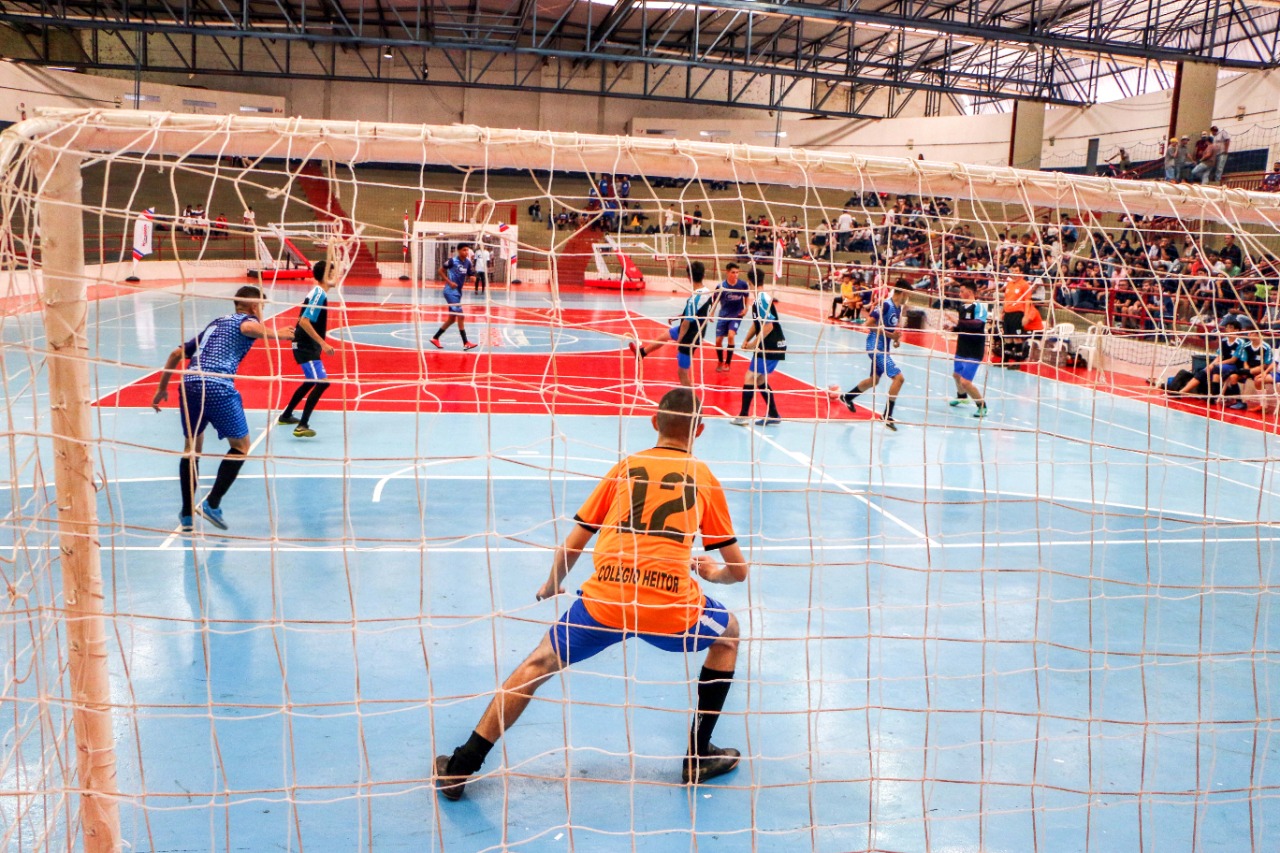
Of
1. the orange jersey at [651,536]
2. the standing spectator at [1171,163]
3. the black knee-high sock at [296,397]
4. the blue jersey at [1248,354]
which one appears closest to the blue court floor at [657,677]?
the orange jersey at [651,536]

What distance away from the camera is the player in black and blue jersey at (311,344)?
8.03m

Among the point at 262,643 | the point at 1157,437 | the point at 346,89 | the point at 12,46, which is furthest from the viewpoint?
the point at 346,89

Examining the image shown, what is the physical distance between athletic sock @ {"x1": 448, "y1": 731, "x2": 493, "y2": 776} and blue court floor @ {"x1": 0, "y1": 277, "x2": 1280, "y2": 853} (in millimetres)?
164

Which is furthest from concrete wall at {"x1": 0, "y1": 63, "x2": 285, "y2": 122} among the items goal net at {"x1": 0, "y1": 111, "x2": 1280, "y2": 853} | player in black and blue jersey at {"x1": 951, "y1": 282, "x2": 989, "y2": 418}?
goal net at {"x1": 0, "y1": 111, "x2": 1280, "y2": 853}

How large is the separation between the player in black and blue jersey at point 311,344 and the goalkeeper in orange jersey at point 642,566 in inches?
147

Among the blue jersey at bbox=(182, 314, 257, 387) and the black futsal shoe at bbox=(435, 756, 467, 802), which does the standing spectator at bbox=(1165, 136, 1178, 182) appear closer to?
the blue jersey at bbox=(182, 314, 257, 387)

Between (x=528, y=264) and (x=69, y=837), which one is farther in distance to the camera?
(x=528, y=264)

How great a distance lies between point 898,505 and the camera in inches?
351

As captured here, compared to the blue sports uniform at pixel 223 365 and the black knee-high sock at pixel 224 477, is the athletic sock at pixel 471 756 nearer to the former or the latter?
the blue sports uniform at pixel 223 365

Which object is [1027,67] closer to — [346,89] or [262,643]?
[346,89]

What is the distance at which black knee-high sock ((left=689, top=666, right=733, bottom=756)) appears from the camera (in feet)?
13.9

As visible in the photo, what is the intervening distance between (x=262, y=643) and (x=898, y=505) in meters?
5.64

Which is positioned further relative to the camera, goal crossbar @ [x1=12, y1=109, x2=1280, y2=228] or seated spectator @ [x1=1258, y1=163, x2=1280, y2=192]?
seated spectator @ [x1=1258, y1=163, x2=1280, y2=192]

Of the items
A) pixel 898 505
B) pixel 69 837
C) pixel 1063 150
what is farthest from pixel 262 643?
pixel 1063 150
